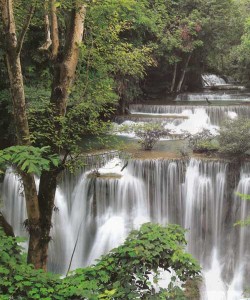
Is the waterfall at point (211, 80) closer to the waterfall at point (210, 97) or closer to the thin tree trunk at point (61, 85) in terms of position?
the waterfall at point (210, 97)

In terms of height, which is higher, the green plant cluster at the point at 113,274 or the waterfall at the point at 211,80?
the waterfall at the point at 211,80

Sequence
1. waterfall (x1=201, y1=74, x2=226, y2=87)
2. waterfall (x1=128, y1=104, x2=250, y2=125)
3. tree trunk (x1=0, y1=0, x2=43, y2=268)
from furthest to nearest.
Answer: waterfall (x1=201, y1=74, x2=226, y2=87) < waterfall (x1=128, y1=104, x2=250, y2=125) < tree trunk (x1=0, y1=0, x2=43, y2=268)

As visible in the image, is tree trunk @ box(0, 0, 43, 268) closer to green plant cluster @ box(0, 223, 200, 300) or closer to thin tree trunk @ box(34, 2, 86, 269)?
thin tree trunk @ box(34, 2, 86, 269)

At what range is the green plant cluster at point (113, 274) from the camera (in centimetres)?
386

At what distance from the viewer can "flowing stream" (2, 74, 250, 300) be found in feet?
33.3

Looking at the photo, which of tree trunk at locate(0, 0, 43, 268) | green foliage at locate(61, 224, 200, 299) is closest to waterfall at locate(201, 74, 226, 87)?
tree trunk at locate(0, 0, 43, 268)

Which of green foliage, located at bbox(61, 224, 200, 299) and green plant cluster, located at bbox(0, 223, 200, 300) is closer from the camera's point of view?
green plant cluster, located at bbox(0, 223, 200, 300)

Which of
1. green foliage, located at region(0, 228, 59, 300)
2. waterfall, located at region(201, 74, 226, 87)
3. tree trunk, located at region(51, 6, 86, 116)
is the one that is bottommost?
green foliage, located at region(0, 228, 59, 300)

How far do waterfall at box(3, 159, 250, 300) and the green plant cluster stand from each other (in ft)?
18.9

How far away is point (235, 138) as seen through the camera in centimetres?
1065

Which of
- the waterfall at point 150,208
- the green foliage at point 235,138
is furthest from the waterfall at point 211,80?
the waterfall at point 150,208

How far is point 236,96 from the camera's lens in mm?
20672

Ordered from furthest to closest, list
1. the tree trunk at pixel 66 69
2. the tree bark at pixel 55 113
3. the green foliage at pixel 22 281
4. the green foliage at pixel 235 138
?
the green foliage at pixel 235 138, the tree trunk at pixel 66 69, the tree bark at pixel 55 113, the green foliage at pixel 22 281

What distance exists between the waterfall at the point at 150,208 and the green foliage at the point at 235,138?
438 mm
